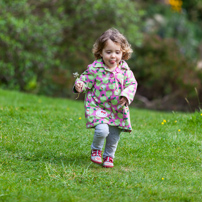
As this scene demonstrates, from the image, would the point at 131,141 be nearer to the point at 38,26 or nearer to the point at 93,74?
the point at 93,74

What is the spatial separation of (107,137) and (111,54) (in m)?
Result: 0.93

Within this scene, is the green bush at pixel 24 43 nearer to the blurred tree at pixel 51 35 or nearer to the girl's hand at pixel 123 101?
the blurred tree at pixel 51 35

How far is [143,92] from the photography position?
46.0ft

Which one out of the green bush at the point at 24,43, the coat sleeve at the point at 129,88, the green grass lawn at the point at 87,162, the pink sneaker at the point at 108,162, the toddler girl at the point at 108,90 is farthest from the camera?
the green bush at the point at 24,43

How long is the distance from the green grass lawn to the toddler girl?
0.38 meters

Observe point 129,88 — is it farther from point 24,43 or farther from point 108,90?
point 24,43

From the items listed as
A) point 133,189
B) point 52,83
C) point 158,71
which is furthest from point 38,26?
point 133,189

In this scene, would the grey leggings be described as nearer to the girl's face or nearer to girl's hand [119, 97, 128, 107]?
girl's hand [119, 97, 128, 107]

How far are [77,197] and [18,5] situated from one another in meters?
8.59

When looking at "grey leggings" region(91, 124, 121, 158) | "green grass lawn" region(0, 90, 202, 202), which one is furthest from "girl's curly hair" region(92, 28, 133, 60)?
"green grass lawn" region(0, 90, 202, 202)

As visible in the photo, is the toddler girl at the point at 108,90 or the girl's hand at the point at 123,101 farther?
the toddler girl at the point at 108,90

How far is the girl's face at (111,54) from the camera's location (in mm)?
4039

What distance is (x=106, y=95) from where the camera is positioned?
13.2ft

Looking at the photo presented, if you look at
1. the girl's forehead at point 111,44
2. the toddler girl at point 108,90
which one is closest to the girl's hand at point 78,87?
the toddler girl at point 108,90
